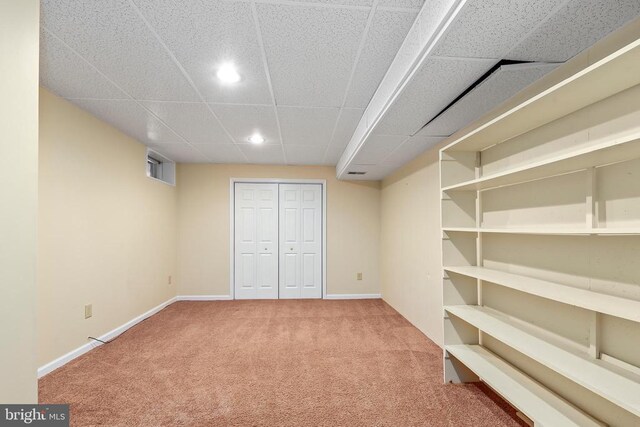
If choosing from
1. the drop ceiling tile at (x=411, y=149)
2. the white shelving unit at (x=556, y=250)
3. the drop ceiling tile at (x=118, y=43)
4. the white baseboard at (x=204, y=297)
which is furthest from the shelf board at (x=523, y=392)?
the white baseboard at (x=204, y=297)

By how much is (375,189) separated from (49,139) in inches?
168

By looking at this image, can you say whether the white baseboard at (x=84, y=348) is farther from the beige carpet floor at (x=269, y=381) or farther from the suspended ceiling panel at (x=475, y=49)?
the suspended ceiling panel at (x=475, y=49)

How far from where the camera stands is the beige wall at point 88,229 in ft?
7.55

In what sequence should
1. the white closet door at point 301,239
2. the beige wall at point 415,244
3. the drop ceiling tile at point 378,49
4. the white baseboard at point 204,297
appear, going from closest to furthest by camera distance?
the drop ceiling tile at point 378,49
the beige wall at point 415,244
the white baseboard at point 204,297
the white closet door at point 301,239

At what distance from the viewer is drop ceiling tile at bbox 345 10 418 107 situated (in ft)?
4.79

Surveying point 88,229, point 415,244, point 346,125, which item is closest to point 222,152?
point 88,229

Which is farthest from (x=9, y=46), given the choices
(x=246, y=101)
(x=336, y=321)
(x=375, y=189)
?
(x=375, y=189)

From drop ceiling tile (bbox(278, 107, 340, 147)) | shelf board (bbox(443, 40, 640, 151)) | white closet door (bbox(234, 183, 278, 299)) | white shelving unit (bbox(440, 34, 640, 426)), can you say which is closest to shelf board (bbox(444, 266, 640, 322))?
white shelving unit (bbox(440, 34, 640, 426))

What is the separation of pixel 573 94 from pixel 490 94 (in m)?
0.61

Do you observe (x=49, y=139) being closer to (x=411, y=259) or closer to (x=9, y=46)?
(x=9, y=46)

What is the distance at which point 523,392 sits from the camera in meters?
1.59

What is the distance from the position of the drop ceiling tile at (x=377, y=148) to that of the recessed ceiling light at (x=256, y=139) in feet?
3.87

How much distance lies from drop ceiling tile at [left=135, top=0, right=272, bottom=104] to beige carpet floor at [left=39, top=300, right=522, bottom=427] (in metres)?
2.29

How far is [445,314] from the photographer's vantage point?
218cm
